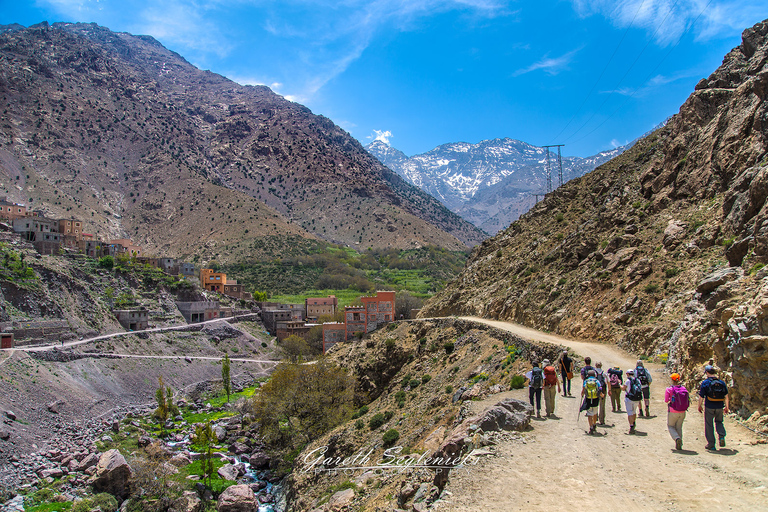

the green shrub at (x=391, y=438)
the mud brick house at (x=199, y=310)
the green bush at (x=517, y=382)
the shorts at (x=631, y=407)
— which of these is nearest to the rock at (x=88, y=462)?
the green shrub at (x=391, y=438)

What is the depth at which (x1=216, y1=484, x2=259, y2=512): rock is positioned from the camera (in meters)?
25.2

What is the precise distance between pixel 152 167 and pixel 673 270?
149763 millimetres

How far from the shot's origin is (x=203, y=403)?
46906 mm

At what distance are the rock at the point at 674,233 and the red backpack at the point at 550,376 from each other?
13485 millimetres

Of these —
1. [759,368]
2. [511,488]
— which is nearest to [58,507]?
[511,488]

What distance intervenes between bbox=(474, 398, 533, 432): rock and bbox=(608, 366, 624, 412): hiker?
249 centimetres

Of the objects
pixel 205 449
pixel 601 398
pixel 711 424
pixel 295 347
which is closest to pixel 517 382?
pixel 601 398

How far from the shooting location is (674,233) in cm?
2291

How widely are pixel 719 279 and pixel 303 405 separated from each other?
24.7 m

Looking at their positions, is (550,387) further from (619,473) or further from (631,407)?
(619,473)

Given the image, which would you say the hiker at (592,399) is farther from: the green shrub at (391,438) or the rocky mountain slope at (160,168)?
the rocky mountain slope at (160,168)

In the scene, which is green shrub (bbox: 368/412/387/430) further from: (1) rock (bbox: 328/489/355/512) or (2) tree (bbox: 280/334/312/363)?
(2) tree (bbox: 280/334/312/363)

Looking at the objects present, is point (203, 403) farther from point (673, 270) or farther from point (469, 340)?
point (673, 270)

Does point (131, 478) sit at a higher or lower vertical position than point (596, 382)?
lower
